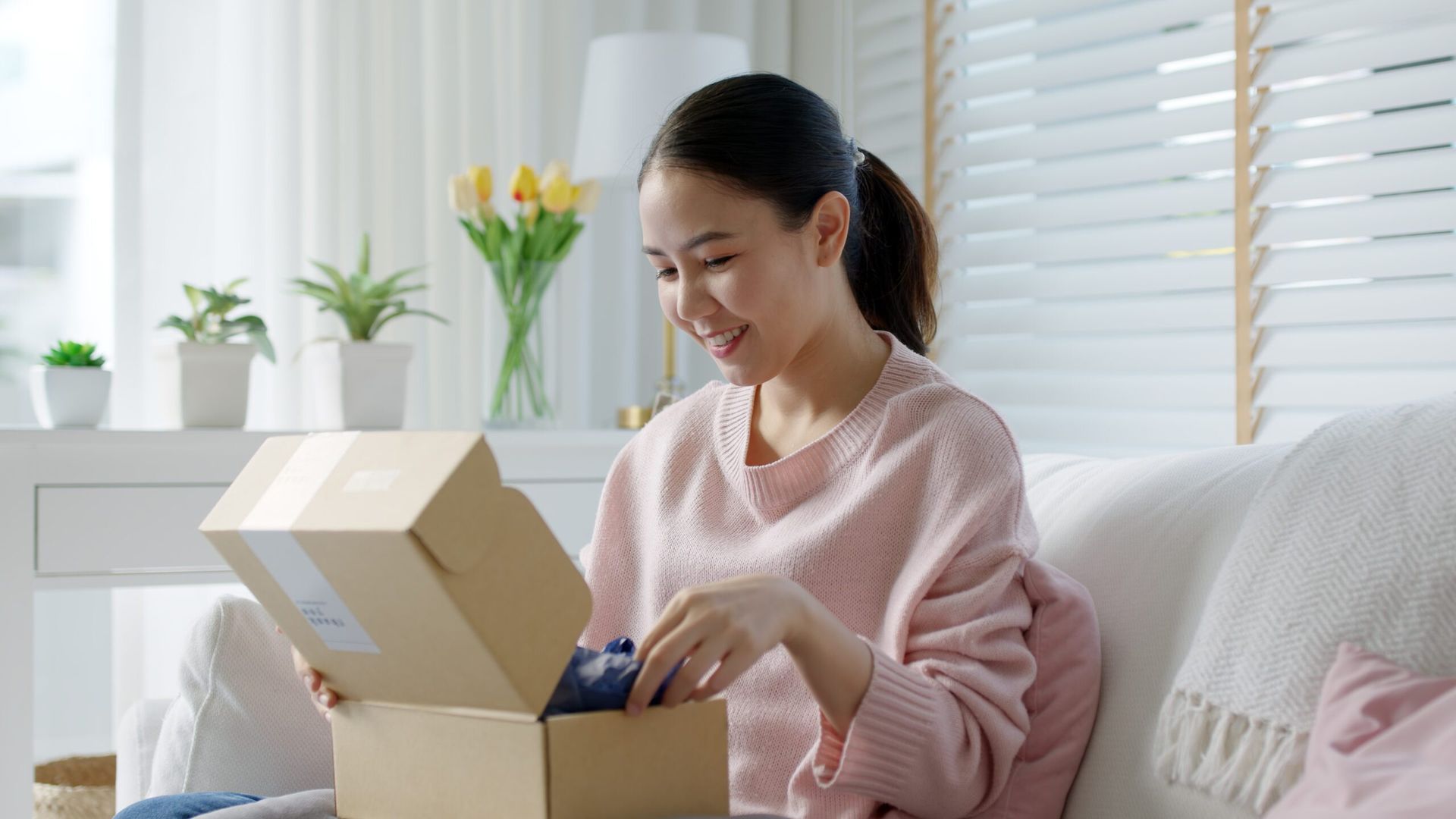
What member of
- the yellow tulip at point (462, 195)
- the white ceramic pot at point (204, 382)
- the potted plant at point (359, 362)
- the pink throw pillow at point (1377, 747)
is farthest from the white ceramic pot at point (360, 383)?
the pink throw pillow at point (1377, 747)

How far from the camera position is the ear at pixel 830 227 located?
122 cm

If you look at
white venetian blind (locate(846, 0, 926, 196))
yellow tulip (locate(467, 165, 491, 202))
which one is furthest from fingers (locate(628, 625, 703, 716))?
white venetian blind (locate(846, 0, 926, 196))

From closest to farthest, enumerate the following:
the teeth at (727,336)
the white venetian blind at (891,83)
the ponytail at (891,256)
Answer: the teeth at (727,336)
the ponytail at (891,256)
the white venetian blind at (891,83)

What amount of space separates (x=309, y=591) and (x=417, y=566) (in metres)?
0.14

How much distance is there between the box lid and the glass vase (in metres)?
1.33

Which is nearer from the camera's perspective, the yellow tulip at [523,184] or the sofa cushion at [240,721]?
the sofa cushion at [240,721]

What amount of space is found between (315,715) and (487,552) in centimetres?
62

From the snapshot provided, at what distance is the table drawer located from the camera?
1.80 metres

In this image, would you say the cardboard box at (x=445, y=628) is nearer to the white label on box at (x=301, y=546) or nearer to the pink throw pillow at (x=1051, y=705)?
the white label on box at (x=301, y=546)

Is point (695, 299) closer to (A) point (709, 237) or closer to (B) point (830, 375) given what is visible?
(A) point (709, 237)

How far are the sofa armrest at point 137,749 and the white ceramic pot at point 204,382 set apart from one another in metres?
0.55

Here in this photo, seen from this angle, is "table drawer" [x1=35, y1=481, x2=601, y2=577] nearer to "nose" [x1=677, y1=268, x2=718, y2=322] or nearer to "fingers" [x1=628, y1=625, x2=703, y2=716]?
"nose" [x1=677, y1=268, x2=718, y2=322]

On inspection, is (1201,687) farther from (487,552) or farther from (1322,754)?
(487,552)

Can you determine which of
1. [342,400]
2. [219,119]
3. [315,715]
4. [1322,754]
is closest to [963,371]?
[342,400]
